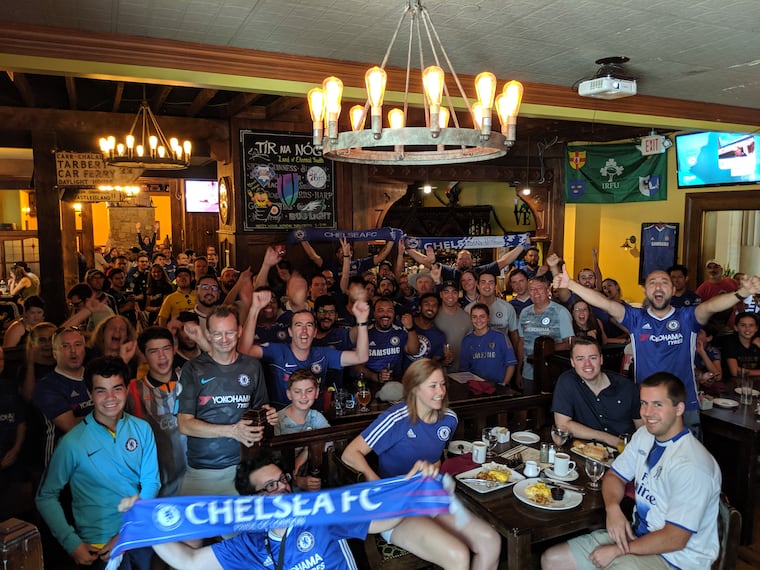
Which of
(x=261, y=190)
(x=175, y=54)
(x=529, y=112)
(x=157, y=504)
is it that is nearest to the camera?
(x=157, y=504)

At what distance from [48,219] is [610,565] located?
9.10m

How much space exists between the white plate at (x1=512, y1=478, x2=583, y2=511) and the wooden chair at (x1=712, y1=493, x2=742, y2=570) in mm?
685

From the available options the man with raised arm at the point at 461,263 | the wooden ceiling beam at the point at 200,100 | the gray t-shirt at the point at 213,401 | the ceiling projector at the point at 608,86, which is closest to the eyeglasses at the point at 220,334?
the gray t-shirt at the point at 213,401

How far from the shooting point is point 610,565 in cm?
310

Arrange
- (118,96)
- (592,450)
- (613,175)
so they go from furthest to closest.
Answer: (613,175) → (118,96) → (592,450)

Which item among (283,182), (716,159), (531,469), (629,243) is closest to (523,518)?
(531,469)

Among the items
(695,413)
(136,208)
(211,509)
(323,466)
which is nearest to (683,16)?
(695,413)

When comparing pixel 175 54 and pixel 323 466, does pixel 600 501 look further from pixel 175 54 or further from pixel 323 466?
pixel 175 54

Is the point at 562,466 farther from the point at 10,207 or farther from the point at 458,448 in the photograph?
the point at 10,207

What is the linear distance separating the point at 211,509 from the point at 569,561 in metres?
2.03

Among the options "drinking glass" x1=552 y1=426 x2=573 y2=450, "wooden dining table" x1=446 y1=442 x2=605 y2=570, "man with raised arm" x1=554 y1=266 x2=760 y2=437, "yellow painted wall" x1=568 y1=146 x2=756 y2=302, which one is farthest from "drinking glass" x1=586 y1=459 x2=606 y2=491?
"yellow painted wall" x1=568 y1=146 x2=756 y2=302

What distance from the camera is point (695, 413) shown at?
184 inches

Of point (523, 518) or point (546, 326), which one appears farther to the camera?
point (546, 326)

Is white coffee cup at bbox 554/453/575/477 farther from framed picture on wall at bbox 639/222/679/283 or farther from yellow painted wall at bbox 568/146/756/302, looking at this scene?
yellow painted wall at bbox 568/146/756/302
